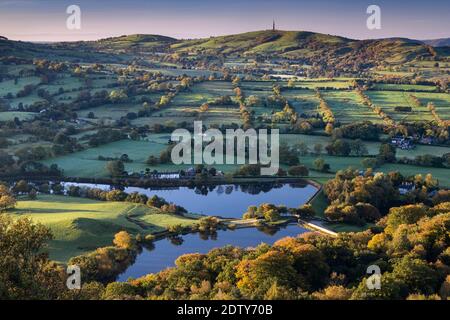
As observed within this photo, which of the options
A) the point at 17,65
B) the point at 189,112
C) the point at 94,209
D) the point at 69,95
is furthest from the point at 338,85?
the point at 94,209

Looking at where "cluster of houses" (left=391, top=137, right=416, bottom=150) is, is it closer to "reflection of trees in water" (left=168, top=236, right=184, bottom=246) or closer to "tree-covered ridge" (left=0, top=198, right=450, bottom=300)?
"tree-covered ridge" (left=0, top=198, right=450, bottom=300)

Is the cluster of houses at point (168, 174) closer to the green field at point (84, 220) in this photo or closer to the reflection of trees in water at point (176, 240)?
the green field at point (84, 220)

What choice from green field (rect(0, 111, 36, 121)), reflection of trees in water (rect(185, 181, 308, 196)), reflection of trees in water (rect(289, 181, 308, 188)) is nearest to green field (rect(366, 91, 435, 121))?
reflection of trees in water (rect(289, 181, 308, 188))

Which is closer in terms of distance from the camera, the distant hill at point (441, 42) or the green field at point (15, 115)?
the green field at point (15, 115)

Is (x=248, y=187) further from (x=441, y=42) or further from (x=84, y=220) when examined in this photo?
(x=441, y=42)

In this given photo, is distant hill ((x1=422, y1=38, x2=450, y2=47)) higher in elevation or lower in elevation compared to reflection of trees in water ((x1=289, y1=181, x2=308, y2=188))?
higher

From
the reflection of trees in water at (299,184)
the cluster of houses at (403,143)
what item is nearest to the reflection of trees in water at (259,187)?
the reflection of trees in water at (299,184)
